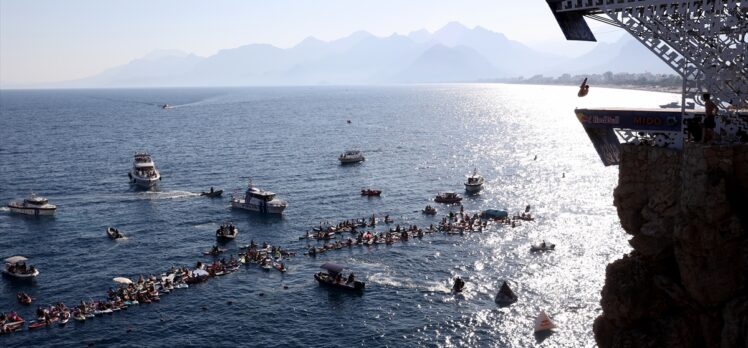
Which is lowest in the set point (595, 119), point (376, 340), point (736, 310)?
point (376, 340)

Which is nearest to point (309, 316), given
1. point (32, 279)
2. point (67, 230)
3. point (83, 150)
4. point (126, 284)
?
point (126, 284)

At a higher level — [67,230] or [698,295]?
[698,295]

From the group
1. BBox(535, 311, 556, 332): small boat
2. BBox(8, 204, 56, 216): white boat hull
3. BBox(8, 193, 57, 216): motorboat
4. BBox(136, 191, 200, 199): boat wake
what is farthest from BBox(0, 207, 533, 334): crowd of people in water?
BBox(8, 193, 57, 216): motorboat

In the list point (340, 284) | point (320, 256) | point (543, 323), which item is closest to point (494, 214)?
point (320, 256)

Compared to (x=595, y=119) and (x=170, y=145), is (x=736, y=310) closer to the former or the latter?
(x=595, y=119)

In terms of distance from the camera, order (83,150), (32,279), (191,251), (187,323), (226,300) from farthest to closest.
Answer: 1. (83,150)
2. (191,251)
3. (32,279)
4. (226,300)
5. (187,323)

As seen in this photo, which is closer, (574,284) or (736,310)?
(736,310)
